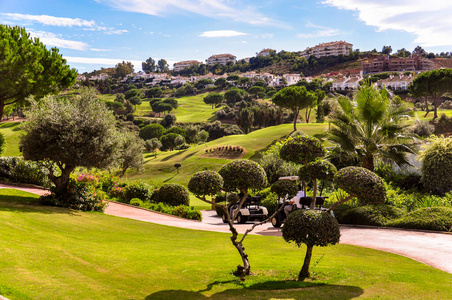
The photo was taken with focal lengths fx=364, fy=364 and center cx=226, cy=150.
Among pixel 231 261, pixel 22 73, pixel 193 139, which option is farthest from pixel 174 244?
pixel 193 139

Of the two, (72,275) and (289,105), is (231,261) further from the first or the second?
(289,105)

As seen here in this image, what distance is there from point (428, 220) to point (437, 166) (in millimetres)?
6954

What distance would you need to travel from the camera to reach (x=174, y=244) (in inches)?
529

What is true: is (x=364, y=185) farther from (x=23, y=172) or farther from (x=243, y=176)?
(x=23, y=172)

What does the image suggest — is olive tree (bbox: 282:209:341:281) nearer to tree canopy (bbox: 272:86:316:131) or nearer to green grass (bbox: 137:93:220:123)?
tree canopy (bbox: 272:86:316:131)

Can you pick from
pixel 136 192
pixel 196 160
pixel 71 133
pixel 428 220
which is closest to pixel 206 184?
pixel 71 133

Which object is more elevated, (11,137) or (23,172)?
(23,172)

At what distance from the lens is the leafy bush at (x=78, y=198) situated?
18359mm

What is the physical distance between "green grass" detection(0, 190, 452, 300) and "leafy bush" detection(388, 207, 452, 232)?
5023mm

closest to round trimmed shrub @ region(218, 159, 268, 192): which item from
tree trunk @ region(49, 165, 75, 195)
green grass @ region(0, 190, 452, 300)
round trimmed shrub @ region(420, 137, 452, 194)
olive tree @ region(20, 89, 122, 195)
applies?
green grass @ region(0, 190, 452, 300)

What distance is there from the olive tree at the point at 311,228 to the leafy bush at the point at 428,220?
10.00 m

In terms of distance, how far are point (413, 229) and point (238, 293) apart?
39.3 feet

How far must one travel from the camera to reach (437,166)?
71.6 feet

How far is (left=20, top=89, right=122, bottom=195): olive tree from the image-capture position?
17.4 meters
